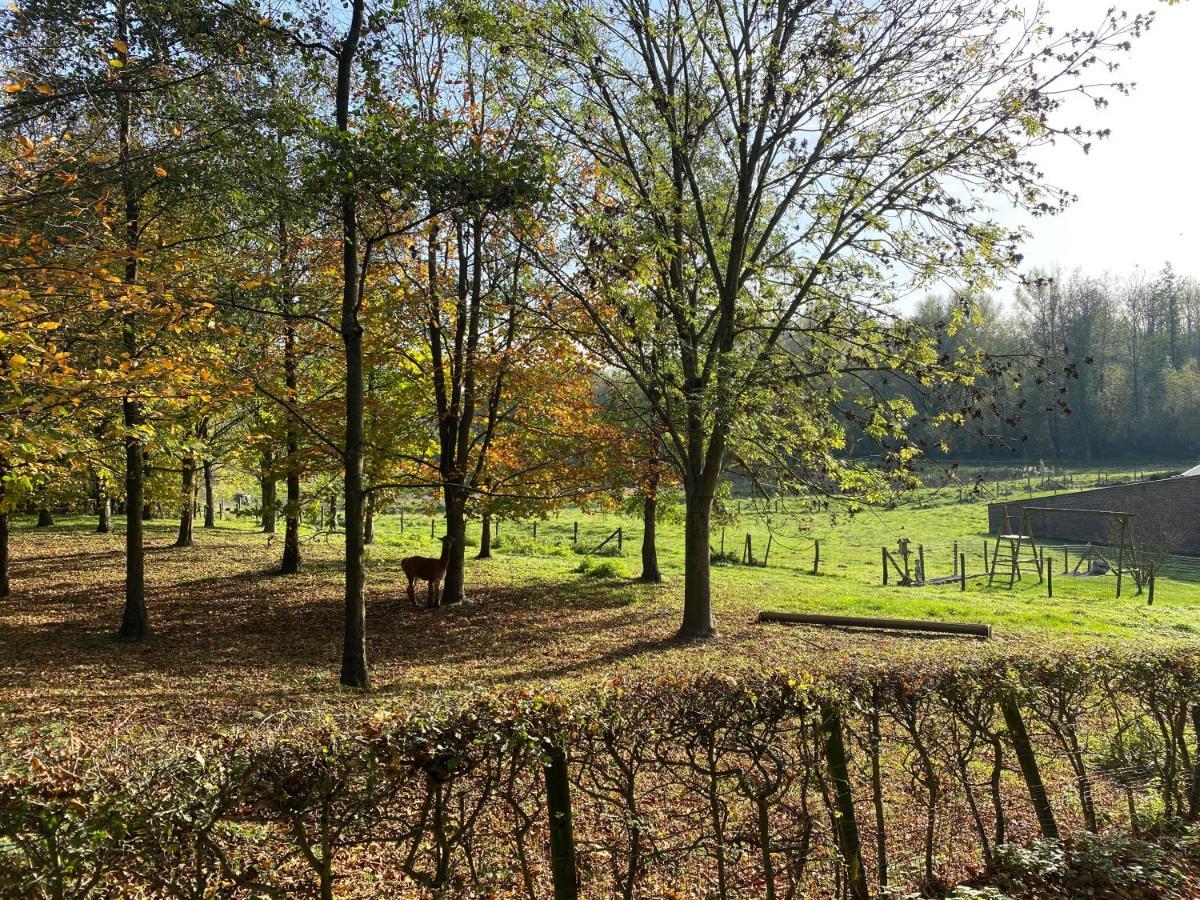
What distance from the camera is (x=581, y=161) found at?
47.3ft

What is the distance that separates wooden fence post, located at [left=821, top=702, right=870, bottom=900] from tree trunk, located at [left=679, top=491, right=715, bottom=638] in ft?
26.9

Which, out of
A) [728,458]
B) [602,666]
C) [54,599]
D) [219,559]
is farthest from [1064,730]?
[219,559]

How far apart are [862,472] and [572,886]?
31.9ft

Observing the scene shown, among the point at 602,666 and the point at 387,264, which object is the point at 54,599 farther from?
the point at 602,666

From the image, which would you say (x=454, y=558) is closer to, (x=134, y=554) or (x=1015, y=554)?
(x=134, y=554)

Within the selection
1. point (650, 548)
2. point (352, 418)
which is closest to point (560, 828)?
point (352, 418)

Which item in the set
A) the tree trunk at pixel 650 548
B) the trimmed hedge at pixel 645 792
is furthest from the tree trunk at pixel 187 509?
the trimmed hedge at pixel 645 792

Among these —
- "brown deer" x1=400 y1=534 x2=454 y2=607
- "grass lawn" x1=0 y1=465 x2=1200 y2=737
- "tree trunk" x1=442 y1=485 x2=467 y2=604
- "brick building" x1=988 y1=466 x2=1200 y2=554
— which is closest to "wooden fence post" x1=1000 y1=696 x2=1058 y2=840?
"grass lawn" x1=0 y1=465 x2=1200 y2=737

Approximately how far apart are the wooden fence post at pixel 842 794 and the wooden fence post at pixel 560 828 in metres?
1.54

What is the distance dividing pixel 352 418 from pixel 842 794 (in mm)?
6531

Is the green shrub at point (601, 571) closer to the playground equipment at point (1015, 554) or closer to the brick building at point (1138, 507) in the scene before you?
the playground equipment at point (1015, 554)

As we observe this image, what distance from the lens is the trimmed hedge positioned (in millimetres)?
2982

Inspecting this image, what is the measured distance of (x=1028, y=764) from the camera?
477cm

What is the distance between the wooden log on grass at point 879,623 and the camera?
41.1 feet
